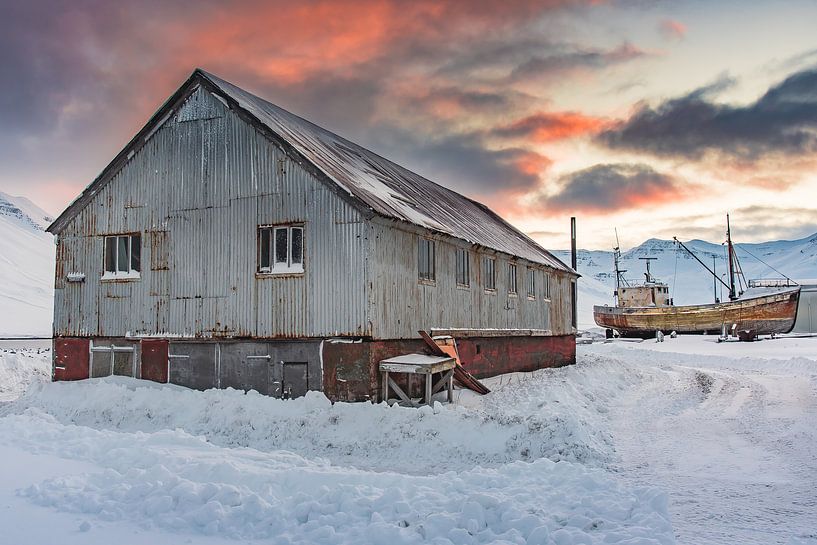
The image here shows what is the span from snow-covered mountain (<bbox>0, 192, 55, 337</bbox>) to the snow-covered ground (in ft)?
202

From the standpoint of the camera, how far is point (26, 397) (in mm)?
18391

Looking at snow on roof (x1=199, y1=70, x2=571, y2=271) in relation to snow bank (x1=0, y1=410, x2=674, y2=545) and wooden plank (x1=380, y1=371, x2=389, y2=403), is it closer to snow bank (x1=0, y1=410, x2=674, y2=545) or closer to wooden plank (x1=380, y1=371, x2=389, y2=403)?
wooden plank (x1=380, y1=371, x2=389, y2=403)

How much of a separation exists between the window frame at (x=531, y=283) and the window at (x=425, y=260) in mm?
8695

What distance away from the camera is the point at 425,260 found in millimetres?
18984

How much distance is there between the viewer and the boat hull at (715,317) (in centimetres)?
5556

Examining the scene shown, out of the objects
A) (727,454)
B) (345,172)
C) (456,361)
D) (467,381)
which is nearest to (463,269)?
(467,381)

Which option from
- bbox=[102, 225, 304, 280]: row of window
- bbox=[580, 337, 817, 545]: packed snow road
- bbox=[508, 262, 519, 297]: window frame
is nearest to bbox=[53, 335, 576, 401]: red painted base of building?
bbox=[102, 225, 304, 280]: row of window

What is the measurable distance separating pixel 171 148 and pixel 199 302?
4648 millimetres

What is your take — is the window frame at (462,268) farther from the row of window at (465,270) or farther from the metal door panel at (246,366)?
the metal door panel at (246,366)

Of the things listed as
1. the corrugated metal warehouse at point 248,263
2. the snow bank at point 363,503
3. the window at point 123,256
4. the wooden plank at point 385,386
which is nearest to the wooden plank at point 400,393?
the wooden plank at point 385,386

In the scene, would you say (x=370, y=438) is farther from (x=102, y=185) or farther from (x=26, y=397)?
(x=102, y=185)

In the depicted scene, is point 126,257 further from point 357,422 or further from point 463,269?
point 463,269

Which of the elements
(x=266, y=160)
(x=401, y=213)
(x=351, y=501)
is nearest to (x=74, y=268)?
(x=266, y=160)

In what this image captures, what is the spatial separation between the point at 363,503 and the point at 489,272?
16.1 m
